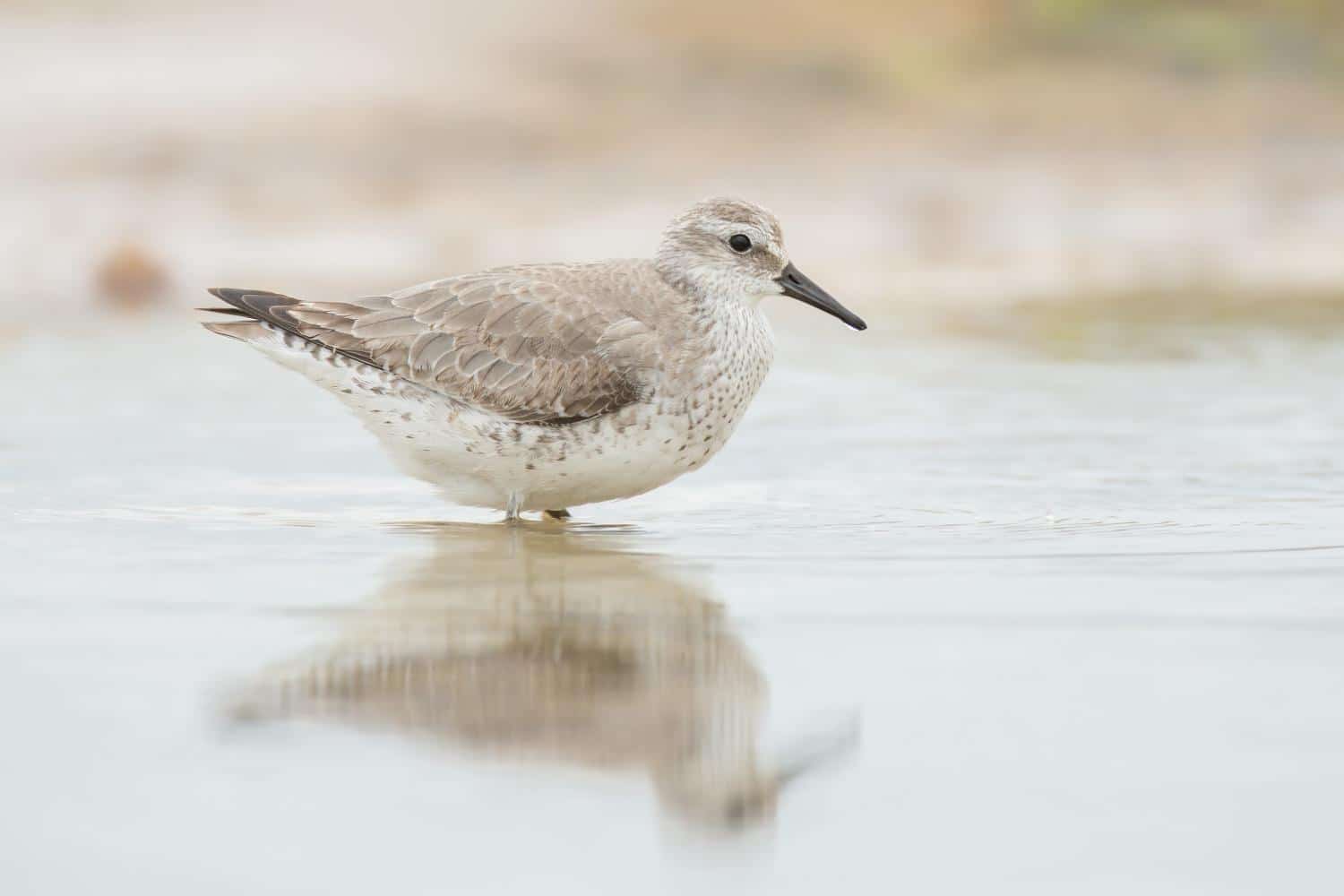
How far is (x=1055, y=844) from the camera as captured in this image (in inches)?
157

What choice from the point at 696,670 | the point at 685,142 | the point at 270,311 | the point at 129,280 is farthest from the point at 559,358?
the point at 685,142

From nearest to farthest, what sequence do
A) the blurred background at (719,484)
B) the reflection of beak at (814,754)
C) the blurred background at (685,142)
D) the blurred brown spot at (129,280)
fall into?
the blurred background at (719,484), the reflection of beak at (814,754), the blurred brown spot at (129,280), the blurred background at (685,142)

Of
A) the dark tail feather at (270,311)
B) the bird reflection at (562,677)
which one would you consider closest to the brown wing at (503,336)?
the dark tail feather at (270,311)

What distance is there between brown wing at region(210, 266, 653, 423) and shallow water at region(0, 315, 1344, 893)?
583 millimetres

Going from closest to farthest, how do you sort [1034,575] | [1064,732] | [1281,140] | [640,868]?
[640,868]
[1064,732]
[1034,575]
[1281,140]

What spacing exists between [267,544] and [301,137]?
33.2ft

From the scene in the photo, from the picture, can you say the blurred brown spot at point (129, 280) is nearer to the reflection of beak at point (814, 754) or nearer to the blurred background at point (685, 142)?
the blurred background at point (685, 142)

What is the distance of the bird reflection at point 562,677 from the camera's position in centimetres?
455

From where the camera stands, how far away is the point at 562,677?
5.20 m

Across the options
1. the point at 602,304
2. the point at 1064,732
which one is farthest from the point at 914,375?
the point at 1064,732

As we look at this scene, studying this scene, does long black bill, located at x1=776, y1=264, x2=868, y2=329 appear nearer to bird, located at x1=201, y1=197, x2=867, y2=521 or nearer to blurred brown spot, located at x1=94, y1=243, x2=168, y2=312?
bird, located at x1=201, y1=197, x2=867, y2=521

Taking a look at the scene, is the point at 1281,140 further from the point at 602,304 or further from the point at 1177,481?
the point at 602,304

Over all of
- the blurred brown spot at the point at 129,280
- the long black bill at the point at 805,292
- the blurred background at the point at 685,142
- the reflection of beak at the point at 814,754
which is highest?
the blurred background at the point at 685,142

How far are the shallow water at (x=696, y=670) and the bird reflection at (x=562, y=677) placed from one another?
0.06 feet
